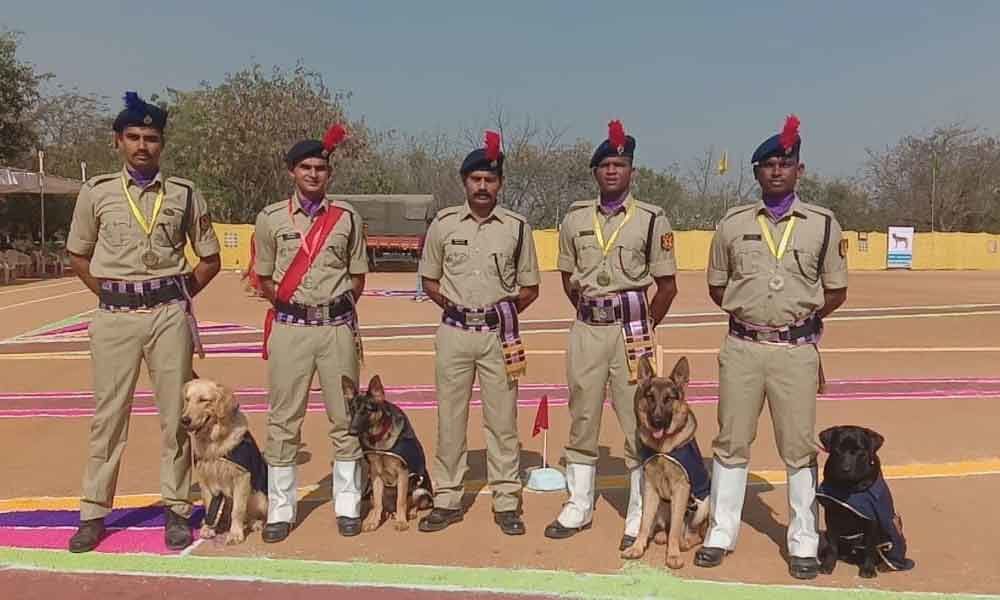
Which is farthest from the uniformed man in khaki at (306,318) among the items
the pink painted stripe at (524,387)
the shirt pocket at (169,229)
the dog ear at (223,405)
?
the pink painted stripe at (524,387)

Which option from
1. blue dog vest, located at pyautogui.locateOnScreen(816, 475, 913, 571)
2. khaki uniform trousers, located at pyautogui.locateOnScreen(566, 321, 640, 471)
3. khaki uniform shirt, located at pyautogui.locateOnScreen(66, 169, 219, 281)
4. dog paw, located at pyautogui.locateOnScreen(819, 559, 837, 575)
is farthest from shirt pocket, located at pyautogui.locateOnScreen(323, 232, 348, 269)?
dog paw, located at pyautogui.locateOnScreen(819, 559, 837, 575)

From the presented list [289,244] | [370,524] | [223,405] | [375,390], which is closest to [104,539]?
[223,405]

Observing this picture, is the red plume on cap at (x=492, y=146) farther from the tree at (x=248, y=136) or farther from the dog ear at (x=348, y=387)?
the tree at (x=248, y=136)

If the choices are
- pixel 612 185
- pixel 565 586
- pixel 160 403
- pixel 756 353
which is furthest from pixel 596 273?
pixel 160 403

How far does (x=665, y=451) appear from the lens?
416cm

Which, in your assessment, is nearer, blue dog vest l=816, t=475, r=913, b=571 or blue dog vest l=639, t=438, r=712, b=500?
blue dog vest l=816, t=475, r=913, b=571

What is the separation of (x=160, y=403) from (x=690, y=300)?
53.9 ft

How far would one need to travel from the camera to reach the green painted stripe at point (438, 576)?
12.2 feet

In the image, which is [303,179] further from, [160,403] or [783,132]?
[783,132]

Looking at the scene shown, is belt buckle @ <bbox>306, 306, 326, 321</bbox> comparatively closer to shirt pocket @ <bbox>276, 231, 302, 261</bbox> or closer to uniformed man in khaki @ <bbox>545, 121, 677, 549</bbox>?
shirt pocket @ <bbox>276, 231, 302, 261</bbox>

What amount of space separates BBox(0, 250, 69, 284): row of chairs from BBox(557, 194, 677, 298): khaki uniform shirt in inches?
997

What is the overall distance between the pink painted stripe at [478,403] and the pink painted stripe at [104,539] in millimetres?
2973

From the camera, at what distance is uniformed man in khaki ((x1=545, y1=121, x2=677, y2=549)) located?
4398 millimetres

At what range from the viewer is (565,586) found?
3.82 m
